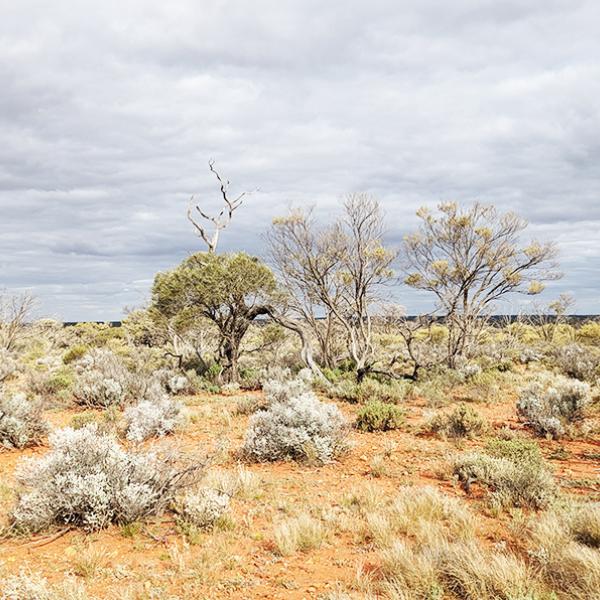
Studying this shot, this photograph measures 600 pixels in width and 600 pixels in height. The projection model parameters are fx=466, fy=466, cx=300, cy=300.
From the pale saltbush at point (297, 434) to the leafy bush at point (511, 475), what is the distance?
246 cm

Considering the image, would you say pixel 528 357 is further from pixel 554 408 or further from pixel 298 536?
pixel 298 536

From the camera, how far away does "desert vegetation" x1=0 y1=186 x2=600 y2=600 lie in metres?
4.61

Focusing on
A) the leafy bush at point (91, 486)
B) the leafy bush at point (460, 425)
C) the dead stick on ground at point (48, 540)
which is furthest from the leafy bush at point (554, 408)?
the dead stick on ground at point (48, 540)

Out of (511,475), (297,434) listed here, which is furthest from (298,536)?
(297,434)

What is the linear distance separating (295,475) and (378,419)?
3.89 m

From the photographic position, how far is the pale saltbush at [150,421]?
10570 mm

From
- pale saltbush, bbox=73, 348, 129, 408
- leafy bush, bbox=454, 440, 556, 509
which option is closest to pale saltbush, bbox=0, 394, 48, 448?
pale saltbush, bbox=73, 348, 129, 408

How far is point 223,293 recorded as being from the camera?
19.1 m

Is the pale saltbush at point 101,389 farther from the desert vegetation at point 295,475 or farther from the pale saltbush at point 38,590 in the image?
the pale saltbush at point 38,590

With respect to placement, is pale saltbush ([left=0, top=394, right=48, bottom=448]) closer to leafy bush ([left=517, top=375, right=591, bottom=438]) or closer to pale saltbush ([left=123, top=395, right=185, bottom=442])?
pale saltbush ([left=123, top=395, right=185, bottom=442])

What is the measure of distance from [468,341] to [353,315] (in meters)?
7.76

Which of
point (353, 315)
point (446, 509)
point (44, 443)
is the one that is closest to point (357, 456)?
point (446, 509)

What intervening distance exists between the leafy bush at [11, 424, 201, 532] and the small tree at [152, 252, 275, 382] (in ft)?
41.7

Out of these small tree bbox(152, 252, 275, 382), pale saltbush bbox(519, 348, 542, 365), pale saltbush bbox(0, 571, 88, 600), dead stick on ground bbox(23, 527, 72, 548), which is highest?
small tree bbox(152, 252, 275, 382)
